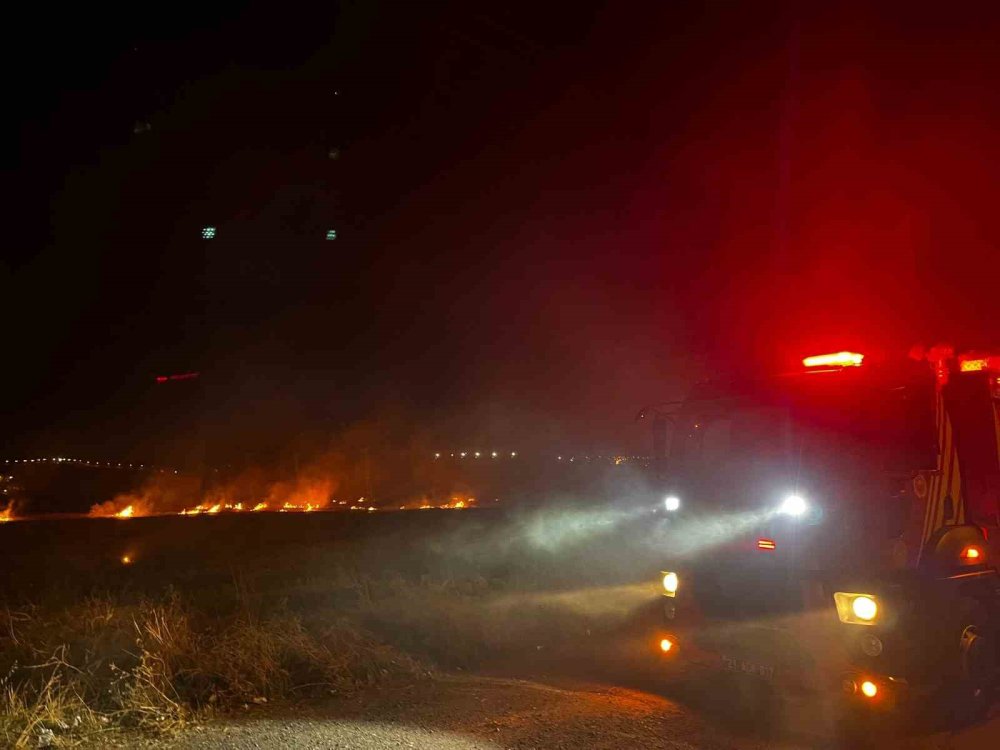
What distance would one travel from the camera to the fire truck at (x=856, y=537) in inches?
240

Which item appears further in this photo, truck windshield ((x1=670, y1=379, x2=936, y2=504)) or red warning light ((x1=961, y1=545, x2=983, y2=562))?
red warning light ((x1=961, y1=545, x2=983, y2=562))

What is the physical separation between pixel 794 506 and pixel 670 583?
1.71 metres

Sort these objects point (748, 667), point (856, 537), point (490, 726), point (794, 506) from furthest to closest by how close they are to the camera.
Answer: point (748, 667) → point (794, 506) → point (856, 537) → point (490, 726)

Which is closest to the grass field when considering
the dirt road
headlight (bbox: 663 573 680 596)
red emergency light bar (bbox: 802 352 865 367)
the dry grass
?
the dry grass

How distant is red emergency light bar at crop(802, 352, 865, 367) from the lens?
7051 millimetres

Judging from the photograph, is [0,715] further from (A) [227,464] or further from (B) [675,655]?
(A) [227,464]

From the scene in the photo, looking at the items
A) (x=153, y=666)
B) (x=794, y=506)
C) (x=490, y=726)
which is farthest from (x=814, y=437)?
(x=153, y=666)

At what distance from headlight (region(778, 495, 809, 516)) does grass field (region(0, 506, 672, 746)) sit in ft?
6.99

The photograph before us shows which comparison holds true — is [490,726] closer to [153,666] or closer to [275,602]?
[153,666]

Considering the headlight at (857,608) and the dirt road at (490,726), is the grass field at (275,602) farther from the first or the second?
the headlight at (857,608)

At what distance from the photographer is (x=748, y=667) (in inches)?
280

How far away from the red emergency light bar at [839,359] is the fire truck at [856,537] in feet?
0.04

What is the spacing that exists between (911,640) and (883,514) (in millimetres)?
982

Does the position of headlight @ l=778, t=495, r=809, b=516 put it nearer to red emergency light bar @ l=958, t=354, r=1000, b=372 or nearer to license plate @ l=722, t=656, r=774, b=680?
license plate @ l=722, t=656, r=774, b=680
